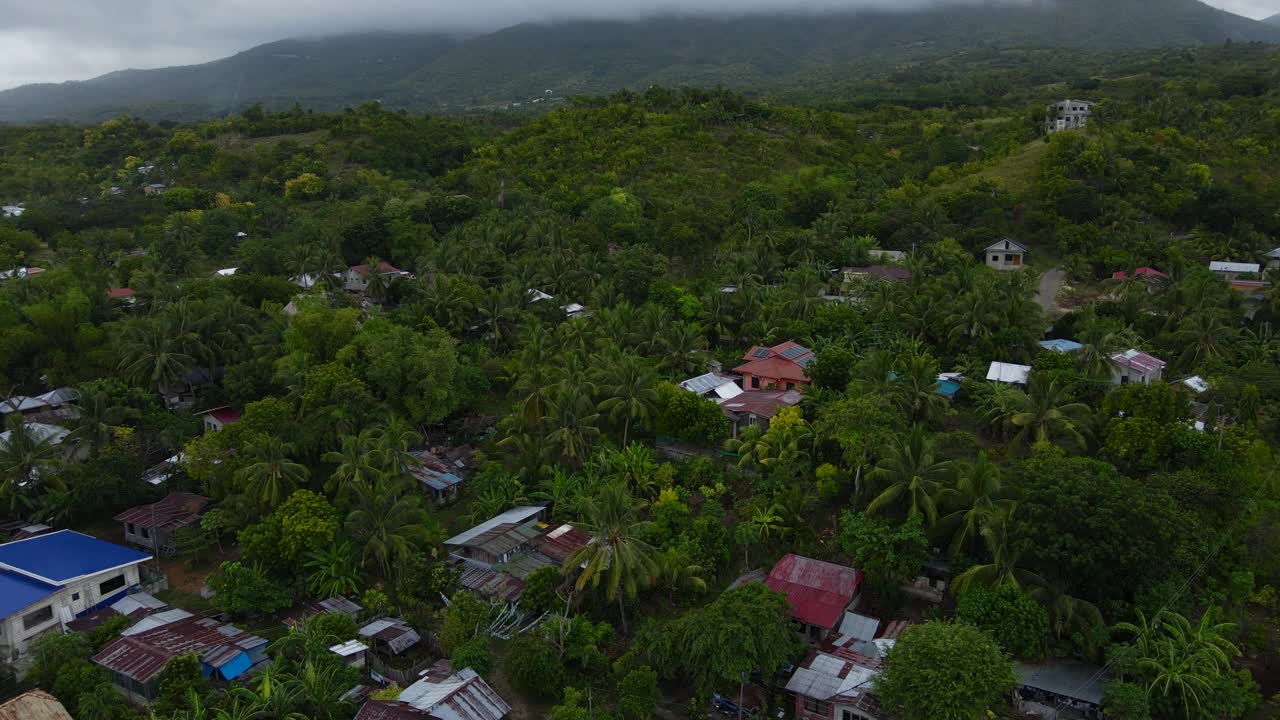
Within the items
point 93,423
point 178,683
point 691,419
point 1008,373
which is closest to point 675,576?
point 691,419

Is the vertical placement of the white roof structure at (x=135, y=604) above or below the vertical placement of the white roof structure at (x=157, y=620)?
below

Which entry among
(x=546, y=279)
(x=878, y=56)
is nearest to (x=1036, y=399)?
(x=546, y=279)

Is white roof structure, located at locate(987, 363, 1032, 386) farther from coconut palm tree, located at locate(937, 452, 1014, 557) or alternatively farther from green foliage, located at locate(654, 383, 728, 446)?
green foliage, located at locate(654, 383, 728, 446)

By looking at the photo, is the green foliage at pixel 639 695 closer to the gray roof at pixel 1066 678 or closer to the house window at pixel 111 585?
the gray roof at pixel 1066 678

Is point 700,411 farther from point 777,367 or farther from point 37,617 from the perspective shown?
point 37,617

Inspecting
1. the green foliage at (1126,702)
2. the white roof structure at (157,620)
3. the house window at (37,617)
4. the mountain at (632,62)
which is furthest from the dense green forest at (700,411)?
the mountain at (632,62)

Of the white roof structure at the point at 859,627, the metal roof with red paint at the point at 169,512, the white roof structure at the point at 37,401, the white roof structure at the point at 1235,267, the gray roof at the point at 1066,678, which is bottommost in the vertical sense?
the gray roof at the point at 1066,678

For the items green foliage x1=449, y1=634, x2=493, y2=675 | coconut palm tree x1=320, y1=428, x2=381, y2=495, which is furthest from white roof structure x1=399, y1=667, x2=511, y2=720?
coconut palm tree x1=320, y1=428, x2=381, y2=495

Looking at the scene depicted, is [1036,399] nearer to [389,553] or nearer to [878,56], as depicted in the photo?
[389,553]
